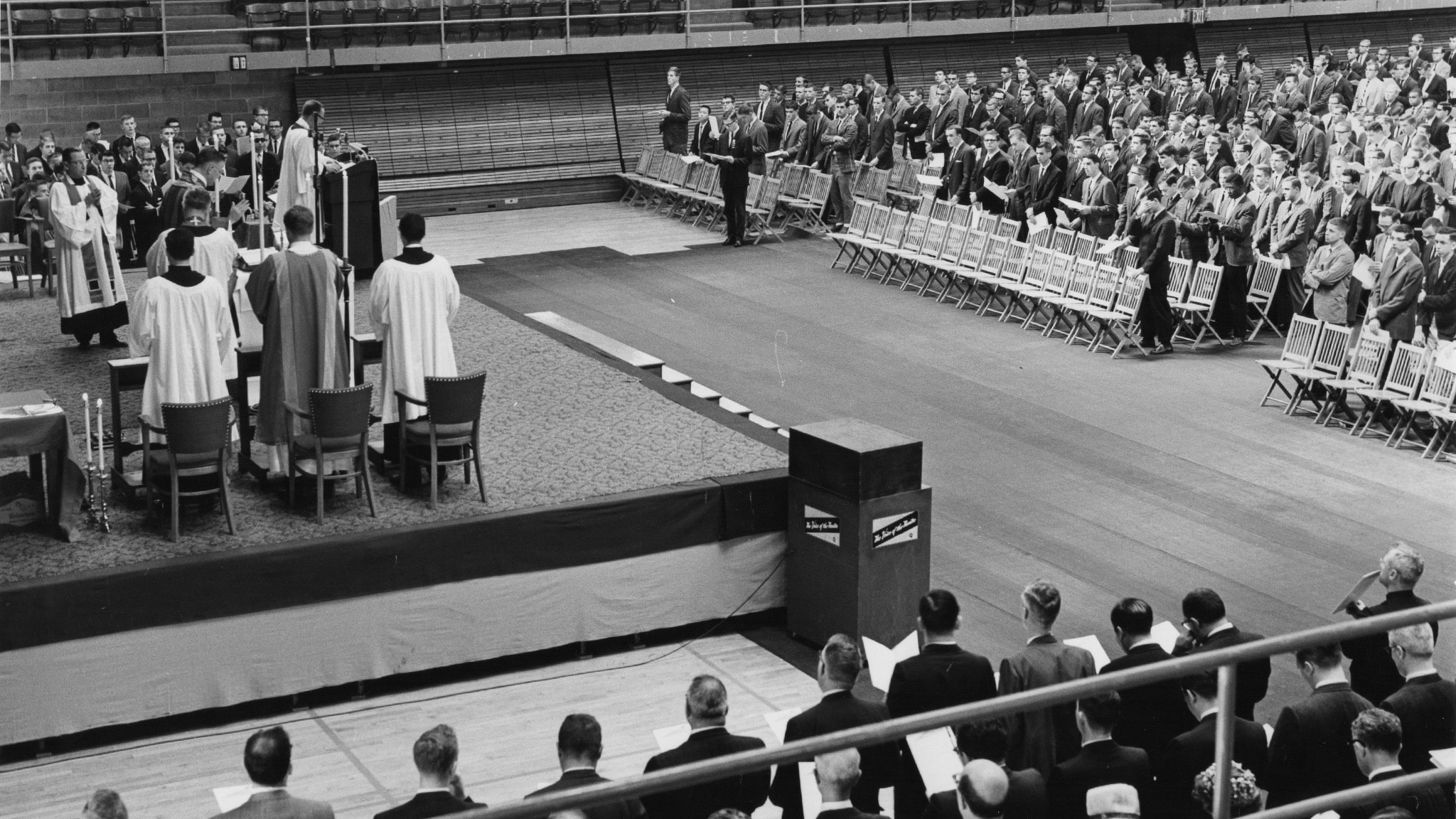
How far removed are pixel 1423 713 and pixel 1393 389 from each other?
879 cm

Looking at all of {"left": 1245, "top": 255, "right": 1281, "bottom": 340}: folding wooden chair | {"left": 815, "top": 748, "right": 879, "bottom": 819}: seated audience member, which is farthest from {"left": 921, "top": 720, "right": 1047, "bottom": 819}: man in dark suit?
{"left": 1245, "top": 255, "right": 1281, "bottom": 340}: folding wooden chair

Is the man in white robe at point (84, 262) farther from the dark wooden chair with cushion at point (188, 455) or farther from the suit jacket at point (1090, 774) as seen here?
the suit jacket at point (1090, 774)

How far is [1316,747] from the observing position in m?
6.27

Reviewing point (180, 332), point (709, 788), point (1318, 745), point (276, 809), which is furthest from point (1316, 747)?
point (180, 332)

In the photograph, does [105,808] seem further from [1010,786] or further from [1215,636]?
[1215,636]

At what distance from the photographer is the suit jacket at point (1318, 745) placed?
20.6 feet

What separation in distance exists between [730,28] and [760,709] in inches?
845

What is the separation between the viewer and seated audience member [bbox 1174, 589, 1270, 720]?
22.7ft

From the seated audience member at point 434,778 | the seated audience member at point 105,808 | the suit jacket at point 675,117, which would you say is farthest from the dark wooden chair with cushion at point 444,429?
the suit jacket at point 675,117

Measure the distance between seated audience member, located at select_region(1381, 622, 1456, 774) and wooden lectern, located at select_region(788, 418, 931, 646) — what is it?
422 centimetres

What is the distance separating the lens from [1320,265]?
15.7m

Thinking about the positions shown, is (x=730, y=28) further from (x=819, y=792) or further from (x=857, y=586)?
(x=819, y=792)

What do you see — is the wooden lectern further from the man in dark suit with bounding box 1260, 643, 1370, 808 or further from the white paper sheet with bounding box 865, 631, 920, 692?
the man in dark suit with bounding box 1260, 643, 1370, 808

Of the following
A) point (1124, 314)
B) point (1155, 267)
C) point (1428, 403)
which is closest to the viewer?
point (1428, 403)
